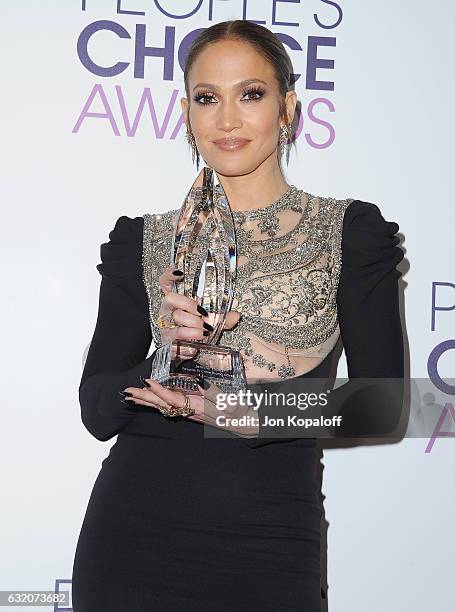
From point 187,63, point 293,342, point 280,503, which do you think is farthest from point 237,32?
point 280,503

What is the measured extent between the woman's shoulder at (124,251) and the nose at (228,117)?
0.26m

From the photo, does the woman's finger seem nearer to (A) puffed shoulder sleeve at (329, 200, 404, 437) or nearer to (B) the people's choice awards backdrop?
(A) puffed shoulder sleeve at (329, 200, 404, 437)

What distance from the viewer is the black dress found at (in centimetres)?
142

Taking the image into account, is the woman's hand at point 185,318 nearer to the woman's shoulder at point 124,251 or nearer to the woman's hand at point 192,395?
the woman's hand at point 192,395

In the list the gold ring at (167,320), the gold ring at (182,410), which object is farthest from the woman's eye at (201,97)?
the gold ring at (182,410)

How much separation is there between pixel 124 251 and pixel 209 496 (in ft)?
1.65

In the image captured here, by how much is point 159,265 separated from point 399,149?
0.73 metres

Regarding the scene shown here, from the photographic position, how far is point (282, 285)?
5.29 ft

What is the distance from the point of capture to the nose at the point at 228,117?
5.32ft

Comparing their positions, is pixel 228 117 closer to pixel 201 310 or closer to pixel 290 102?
pixel 290 102

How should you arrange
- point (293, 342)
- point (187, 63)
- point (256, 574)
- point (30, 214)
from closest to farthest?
point (256, 574)
point (293, 342)
point (187, 63)
point (30, 214)

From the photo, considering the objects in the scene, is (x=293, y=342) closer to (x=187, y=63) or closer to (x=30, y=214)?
(x=187, y=63)

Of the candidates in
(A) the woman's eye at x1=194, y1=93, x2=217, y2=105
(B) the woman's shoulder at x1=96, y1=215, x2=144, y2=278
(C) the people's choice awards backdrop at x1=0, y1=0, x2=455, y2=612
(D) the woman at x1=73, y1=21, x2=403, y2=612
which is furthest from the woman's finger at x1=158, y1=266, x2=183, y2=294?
(C) the people's choice awards backdrop at x1=0, y1=0, x2=455, y2=612

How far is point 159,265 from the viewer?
1677mm
